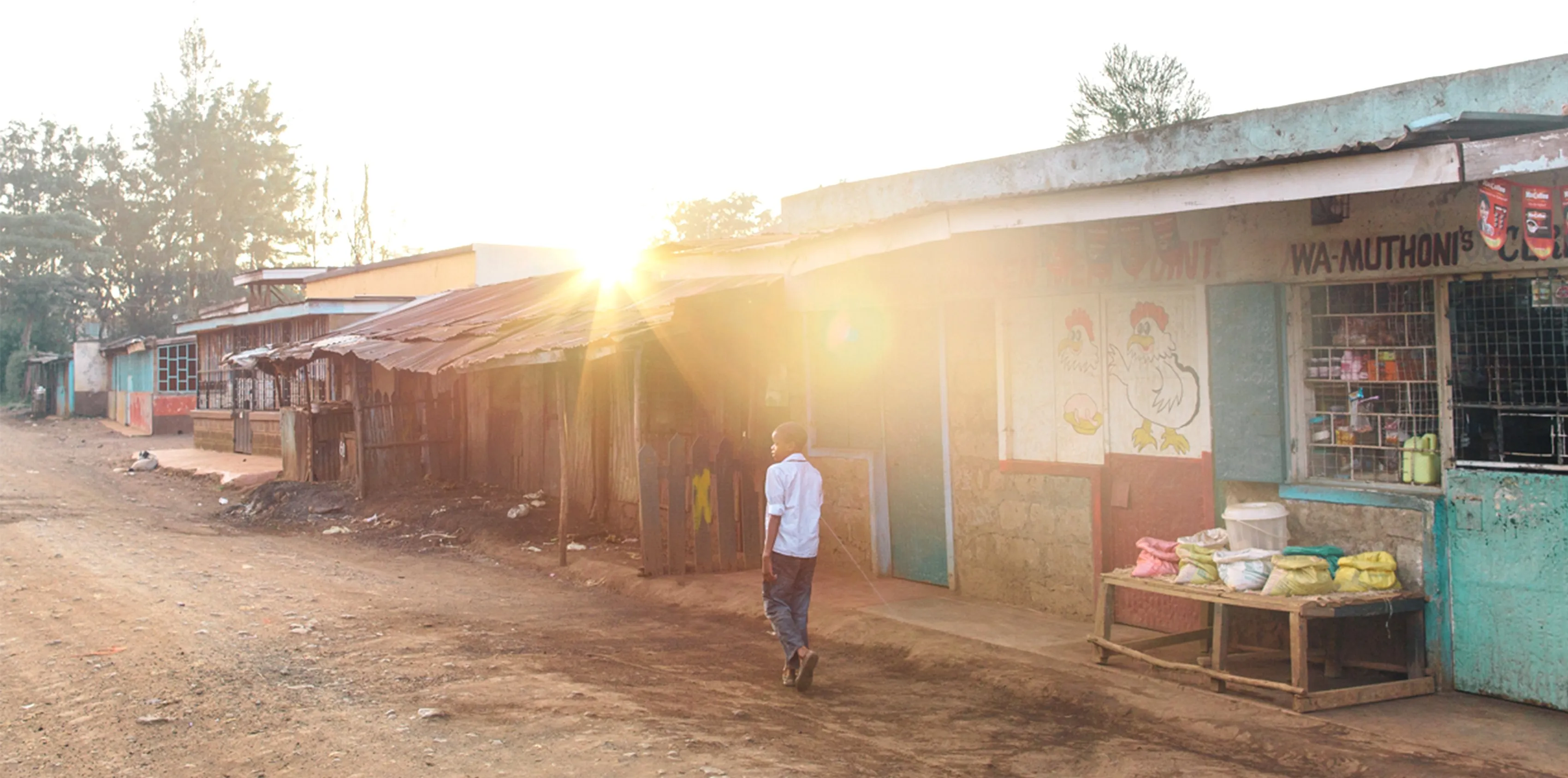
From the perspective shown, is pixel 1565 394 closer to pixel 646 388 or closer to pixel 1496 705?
pixel 1496 705

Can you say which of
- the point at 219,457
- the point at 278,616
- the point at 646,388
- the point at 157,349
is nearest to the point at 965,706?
the point at 278,616

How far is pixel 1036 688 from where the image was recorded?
6.87 m

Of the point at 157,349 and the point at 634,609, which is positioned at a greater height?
the point at 157,349

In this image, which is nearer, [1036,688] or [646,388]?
[1036,688]

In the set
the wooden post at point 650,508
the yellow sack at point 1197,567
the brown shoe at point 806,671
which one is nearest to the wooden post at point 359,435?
the wooden post at point 650,508

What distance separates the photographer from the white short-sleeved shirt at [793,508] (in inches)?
282

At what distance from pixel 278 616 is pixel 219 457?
61.8 feet

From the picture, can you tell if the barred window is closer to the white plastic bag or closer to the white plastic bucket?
the white plastic bucket

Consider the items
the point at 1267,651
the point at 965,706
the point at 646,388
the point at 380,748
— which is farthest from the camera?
the point at 646,388

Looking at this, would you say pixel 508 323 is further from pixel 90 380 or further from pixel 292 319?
pixel 90 380

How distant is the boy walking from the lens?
7.12m

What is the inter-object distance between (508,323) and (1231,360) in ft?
30.7

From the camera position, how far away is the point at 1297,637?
20.1ft

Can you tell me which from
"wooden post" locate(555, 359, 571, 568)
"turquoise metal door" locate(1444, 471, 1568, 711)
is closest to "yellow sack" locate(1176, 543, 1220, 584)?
"turquoise metal door" locate(1444, 471, 1568, 711)
